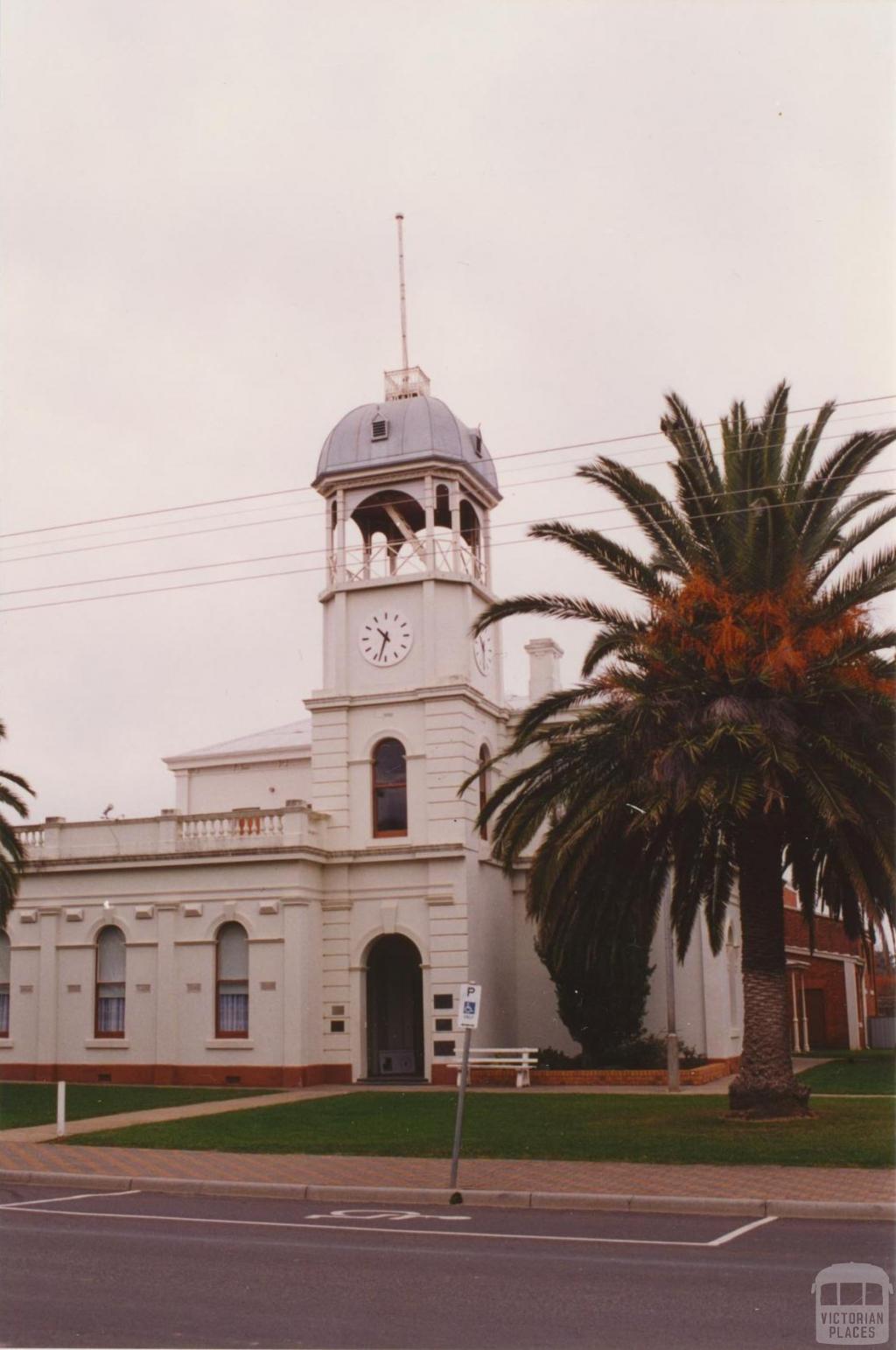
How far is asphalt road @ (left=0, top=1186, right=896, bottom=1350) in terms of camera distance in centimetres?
843

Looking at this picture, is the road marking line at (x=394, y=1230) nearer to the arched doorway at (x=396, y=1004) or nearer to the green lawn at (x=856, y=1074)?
the green lawn at (x=856, y=1074)

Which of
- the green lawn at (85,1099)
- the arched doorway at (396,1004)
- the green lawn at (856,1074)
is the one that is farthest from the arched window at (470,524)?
the green lawn at (856,1074)

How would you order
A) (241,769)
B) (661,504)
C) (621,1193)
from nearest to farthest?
(621,1193), (661,504), (241,769)

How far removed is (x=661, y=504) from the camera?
66.0 ft

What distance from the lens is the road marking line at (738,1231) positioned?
1194 centimetres

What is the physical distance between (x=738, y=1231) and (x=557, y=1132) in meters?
7.48

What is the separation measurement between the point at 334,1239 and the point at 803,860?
1088 cm

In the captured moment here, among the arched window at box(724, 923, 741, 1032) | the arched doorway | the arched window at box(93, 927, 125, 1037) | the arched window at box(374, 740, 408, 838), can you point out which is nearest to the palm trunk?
the arched window at box(374, 740, 408, 838)

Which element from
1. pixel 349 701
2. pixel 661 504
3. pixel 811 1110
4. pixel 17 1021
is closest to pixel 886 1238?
pixel 811 1110

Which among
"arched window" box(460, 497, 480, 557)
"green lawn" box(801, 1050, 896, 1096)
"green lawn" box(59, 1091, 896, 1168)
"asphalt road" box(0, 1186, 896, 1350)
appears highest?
"arched window" box(460, 497, 480, 557)

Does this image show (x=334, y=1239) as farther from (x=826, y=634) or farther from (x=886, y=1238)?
(x=826, y=634)

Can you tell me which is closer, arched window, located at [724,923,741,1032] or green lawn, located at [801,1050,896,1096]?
green lawn, located at [801,1050,896,1096]

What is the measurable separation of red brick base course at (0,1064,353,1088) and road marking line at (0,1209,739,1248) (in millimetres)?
17773

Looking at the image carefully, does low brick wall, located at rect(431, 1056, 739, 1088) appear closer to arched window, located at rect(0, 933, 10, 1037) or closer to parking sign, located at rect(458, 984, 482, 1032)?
arched window, located at rect(0, 933, 10, 1037)
